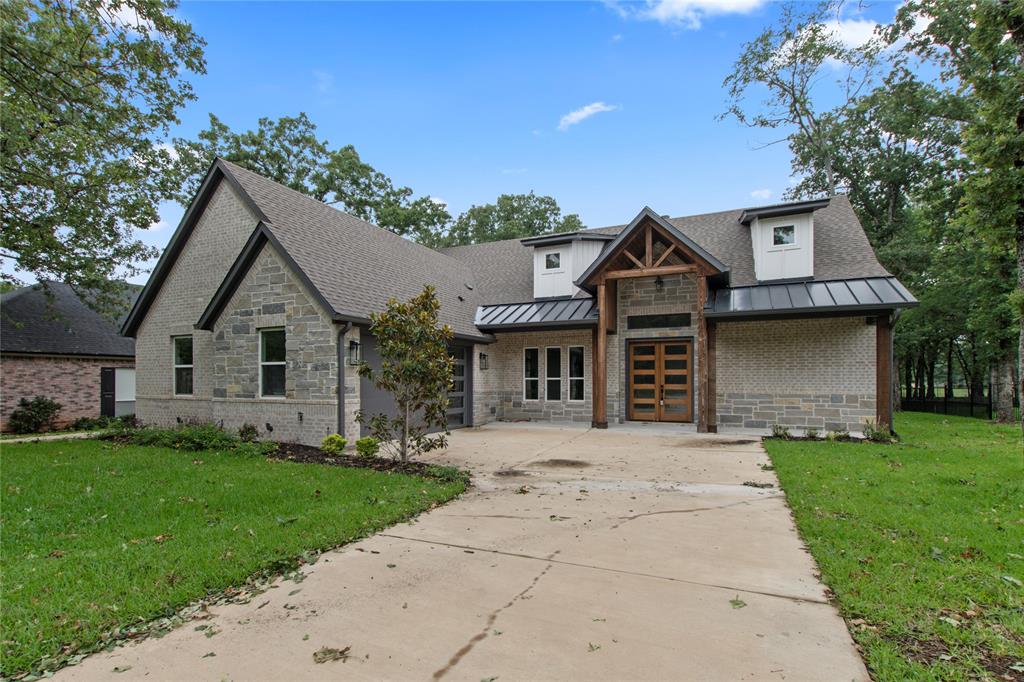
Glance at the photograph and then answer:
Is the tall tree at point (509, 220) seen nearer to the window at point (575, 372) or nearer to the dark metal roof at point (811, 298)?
the window at point (575, 372)

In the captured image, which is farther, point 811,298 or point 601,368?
point 601,368

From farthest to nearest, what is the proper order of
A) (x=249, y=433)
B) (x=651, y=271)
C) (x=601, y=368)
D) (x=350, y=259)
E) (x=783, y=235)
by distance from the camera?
(x=601, y=368) < (x=783, y=235) < (x=651, y=271) < (x=350, y=259) < (x=249, y=433)

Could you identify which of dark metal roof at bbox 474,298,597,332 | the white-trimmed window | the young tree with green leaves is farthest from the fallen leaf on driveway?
the white-trimmed window

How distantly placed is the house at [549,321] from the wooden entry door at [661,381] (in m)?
0.04

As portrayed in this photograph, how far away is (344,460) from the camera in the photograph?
9008mm

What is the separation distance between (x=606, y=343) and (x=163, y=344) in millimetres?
12539

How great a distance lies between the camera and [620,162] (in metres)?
15.7

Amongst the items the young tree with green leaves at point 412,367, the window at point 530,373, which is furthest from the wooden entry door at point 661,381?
the young tree with green leaves at point 412,367

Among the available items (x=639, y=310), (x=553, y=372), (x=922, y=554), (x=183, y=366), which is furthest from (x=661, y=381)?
(x=183, y=366)

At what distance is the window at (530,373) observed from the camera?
16219 mm

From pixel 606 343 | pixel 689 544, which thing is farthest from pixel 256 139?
pixel 689 544

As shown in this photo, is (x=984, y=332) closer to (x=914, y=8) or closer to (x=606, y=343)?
(x=914, y=8)

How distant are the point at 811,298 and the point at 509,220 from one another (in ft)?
76.9

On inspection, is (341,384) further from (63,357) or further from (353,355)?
(63,357)
